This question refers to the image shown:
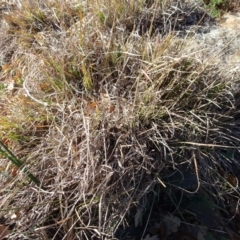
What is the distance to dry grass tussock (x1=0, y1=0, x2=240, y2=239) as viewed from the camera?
2297mm

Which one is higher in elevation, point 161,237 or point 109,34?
point 109,34

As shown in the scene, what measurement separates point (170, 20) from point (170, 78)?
2.13ft

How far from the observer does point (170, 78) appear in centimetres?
256

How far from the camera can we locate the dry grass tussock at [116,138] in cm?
230

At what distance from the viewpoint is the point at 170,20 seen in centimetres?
305

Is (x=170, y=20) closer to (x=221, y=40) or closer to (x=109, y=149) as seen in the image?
(x=221, y=40)

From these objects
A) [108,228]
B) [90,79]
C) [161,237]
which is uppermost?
[90,79]

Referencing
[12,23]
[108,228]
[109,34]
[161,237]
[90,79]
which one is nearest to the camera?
[108,228]

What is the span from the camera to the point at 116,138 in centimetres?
238

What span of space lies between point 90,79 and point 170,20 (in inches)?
31.5

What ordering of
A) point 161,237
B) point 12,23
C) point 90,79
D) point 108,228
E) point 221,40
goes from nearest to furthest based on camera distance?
point 108,228
point 161,237
point 90,79
point 221,40
point 12,23

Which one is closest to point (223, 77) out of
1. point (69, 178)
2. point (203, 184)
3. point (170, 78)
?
point (170, 78)

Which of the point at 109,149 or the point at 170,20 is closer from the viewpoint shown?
the point at 109,149

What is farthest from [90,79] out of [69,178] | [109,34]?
[69,178]
